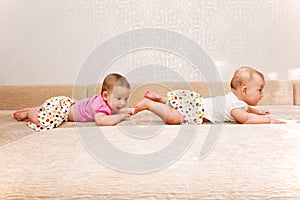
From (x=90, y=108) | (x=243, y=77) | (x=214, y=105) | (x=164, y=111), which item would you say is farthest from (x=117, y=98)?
(x=243, y=77)

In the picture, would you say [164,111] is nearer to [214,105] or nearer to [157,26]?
[214,105]

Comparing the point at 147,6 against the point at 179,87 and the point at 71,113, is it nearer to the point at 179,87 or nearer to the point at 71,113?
the point at 179,87

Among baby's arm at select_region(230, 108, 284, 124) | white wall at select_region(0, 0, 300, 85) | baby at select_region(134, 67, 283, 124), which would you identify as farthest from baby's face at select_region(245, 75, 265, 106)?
white wall at select_region(0, 0, 300, 85)

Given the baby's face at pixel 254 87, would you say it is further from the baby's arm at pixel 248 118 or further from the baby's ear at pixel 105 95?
the baby's ear at pixel 105 95

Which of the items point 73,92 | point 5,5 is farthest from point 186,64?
point 5,5

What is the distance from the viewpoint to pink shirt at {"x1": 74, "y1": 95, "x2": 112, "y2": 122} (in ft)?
5.32

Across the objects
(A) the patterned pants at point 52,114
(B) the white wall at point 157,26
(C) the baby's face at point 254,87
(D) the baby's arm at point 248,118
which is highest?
(B) the white wall at point 157,26

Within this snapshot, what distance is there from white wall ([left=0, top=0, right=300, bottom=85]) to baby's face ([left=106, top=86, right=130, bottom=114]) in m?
0.78

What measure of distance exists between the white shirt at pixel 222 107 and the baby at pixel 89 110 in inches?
14.7

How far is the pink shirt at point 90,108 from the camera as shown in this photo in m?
1.62

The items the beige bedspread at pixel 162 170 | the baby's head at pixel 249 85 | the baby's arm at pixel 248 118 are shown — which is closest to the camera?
the beige bedspread at pixel 162 170

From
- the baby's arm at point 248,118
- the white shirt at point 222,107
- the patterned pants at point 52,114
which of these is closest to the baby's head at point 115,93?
the patterned pants at point 52,114

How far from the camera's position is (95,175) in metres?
0.75

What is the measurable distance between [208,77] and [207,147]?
154 centimetres
